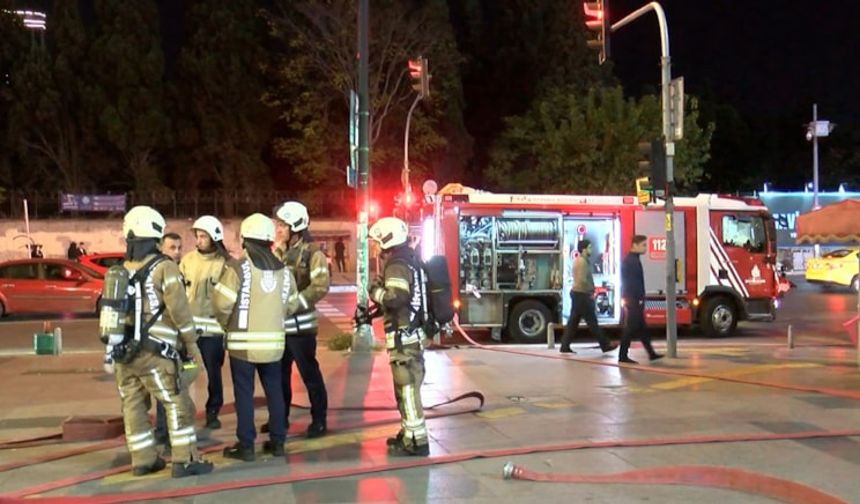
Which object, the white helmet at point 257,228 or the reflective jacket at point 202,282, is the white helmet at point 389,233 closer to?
the white helmet at point 257,228

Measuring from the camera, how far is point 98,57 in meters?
35.2

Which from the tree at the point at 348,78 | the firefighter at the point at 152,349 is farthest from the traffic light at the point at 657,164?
the tree at the point at 348,78

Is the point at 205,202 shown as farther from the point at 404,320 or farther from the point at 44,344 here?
the point at 404,320

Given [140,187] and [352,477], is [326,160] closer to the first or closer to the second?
[140,187]

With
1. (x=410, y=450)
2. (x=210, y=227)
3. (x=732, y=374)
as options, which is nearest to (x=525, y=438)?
(x=410, y=450)

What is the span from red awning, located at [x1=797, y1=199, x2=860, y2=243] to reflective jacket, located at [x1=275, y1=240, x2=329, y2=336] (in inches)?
310

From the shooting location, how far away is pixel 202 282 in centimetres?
725

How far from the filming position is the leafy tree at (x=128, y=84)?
3497cm

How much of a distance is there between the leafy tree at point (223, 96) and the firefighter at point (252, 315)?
101 feet

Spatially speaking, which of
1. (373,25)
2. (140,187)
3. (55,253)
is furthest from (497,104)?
(55,253)

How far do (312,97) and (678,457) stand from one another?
28813 mm

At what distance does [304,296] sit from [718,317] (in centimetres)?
1056

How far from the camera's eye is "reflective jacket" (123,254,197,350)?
5672mm

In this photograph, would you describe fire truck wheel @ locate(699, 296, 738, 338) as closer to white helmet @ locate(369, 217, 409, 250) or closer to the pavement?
the pavement
